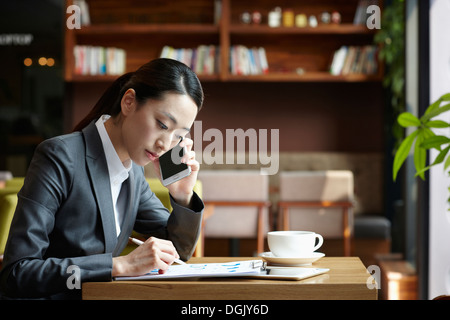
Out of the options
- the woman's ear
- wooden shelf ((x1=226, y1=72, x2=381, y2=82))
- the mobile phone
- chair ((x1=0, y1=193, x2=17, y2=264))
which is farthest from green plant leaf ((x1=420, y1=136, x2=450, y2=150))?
wooden shelf ((x1=226, y1=72, x2=381, y2=82))

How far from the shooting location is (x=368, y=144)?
187 inches

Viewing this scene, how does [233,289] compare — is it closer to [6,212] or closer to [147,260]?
[147,260]

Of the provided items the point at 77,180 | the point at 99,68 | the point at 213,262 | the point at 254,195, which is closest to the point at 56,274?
the point at 77,180

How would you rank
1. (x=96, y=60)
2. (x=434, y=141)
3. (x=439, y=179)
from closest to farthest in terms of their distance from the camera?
1. (x=434, y=141)
2. (x=439, y=179)
3. (x=96, y=60)

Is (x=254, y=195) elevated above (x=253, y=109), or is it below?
below

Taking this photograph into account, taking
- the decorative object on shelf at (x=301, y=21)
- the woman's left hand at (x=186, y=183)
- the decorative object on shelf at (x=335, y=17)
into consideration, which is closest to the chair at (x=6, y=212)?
the woman's left hand at (x=186, y=183)

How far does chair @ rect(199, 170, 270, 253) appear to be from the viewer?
3.50 meters

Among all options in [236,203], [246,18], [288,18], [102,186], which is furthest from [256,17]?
[102,186]

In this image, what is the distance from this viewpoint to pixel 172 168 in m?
1.19

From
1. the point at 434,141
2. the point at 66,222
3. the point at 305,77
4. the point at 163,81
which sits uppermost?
the point at 305,77

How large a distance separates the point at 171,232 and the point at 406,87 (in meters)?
2.45

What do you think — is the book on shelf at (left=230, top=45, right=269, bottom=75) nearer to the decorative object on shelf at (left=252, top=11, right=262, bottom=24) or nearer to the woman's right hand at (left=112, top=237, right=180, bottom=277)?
the decorative object on shelf at (left=252, top=11, right=262, bottom=24)

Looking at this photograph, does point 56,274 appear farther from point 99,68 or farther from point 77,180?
point 99,68

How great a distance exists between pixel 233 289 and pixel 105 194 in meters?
0.32
